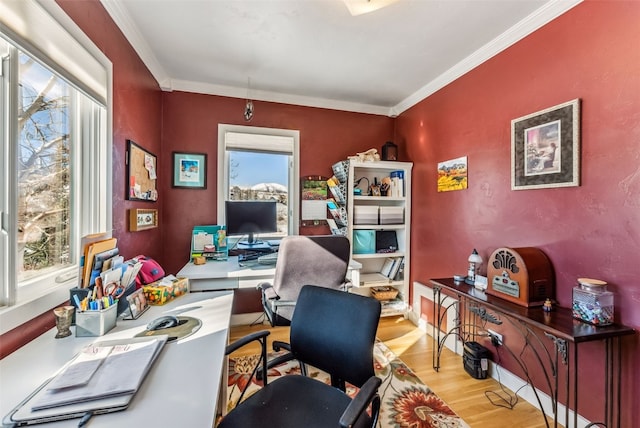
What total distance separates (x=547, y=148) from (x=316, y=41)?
5.71 feet

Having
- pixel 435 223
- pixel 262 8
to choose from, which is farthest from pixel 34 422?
pixel 435 223

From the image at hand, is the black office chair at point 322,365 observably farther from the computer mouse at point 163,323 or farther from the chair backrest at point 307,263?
the chair backrest at point 307,263

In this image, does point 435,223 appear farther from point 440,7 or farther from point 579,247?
point 440,7

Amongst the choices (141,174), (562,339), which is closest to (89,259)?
(141,174)

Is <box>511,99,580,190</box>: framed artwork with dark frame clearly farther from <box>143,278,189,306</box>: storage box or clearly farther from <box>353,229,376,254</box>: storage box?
<box>143,278,189,306</box>: storage box

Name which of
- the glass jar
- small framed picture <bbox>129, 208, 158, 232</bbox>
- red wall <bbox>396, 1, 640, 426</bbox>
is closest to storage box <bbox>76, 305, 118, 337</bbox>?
small framed picture <bbox>129, 208, 158, 232</bbox>

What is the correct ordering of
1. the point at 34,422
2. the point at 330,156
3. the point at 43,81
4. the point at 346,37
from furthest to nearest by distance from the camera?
the point at 330,156 → the point at 346,37 → the point at 43,81 → the point at 34,422

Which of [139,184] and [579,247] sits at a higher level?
[139,184]

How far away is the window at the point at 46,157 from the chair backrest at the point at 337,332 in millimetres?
1100

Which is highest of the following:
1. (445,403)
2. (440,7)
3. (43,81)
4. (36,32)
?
(440,7)

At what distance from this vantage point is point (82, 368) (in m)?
0.88

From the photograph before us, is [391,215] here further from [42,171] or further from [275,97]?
[42,171]

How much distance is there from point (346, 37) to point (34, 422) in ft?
7.99

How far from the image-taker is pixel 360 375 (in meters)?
1.10
